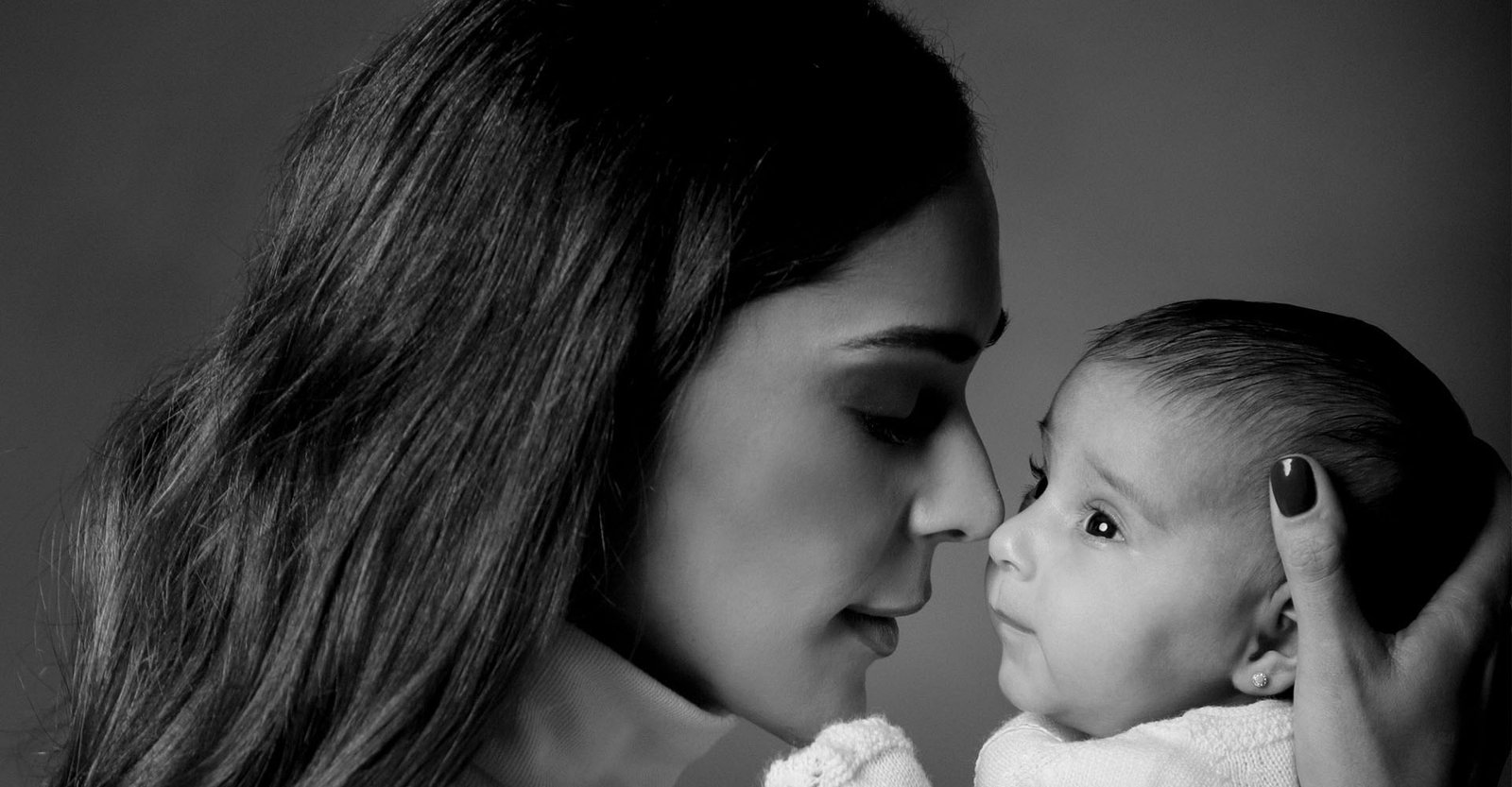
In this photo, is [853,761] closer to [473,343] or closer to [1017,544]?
[1017,544]

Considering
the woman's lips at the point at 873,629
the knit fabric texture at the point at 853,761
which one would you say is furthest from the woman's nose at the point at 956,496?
the knit fabric texture at the point at 853,761

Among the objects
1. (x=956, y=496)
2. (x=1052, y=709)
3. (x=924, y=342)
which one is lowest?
(x=1052, y=709)

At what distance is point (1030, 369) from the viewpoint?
9.12 ft

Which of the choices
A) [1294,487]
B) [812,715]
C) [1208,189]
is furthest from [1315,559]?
[1208,189]

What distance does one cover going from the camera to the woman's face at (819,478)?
133 cm

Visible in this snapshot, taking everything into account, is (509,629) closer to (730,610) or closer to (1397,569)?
(730,610)

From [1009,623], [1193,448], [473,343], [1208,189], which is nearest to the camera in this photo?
[473,343]

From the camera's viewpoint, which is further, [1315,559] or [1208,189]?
[1208,189]

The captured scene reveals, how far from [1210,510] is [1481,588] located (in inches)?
12.2

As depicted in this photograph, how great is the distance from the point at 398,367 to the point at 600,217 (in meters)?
0.23

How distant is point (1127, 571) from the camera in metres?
1.40

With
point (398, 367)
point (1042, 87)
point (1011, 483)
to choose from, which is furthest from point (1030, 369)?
point (398, 367)

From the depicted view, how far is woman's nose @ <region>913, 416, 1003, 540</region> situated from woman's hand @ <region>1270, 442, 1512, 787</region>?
0.90 feet

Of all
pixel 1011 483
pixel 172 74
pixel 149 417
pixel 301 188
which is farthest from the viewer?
pixel 1011 483
